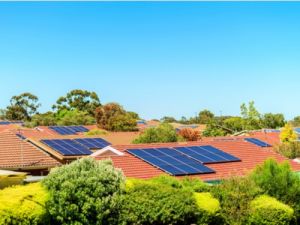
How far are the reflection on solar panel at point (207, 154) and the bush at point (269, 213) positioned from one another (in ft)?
26.6

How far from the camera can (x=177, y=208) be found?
18.6 m

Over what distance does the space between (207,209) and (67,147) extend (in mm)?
19493

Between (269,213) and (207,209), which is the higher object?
(207,209)

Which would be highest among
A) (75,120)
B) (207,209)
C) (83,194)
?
(75,120)

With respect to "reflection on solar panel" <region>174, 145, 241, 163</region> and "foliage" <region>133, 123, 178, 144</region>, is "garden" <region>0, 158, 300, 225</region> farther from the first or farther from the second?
"foliage" <region>133, 123, 178, 144</region>

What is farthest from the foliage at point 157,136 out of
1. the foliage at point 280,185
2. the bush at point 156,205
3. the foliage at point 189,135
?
the bush at point 156,205

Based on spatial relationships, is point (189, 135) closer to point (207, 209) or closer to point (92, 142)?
point (92, 142)

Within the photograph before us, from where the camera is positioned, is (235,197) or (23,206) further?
(235,197)

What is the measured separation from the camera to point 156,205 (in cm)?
1841

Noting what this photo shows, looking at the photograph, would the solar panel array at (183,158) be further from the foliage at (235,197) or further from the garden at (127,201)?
the garden at (127,201)

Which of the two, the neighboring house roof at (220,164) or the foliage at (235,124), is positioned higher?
the foliage at (235,124)

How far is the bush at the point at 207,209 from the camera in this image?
760 inches

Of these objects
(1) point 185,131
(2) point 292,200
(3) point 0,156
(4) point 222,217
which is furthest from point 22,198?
(1) point 185,131

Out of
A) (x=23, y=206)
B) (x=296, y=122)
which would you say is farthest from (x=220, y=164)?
(x=296, y=122)
